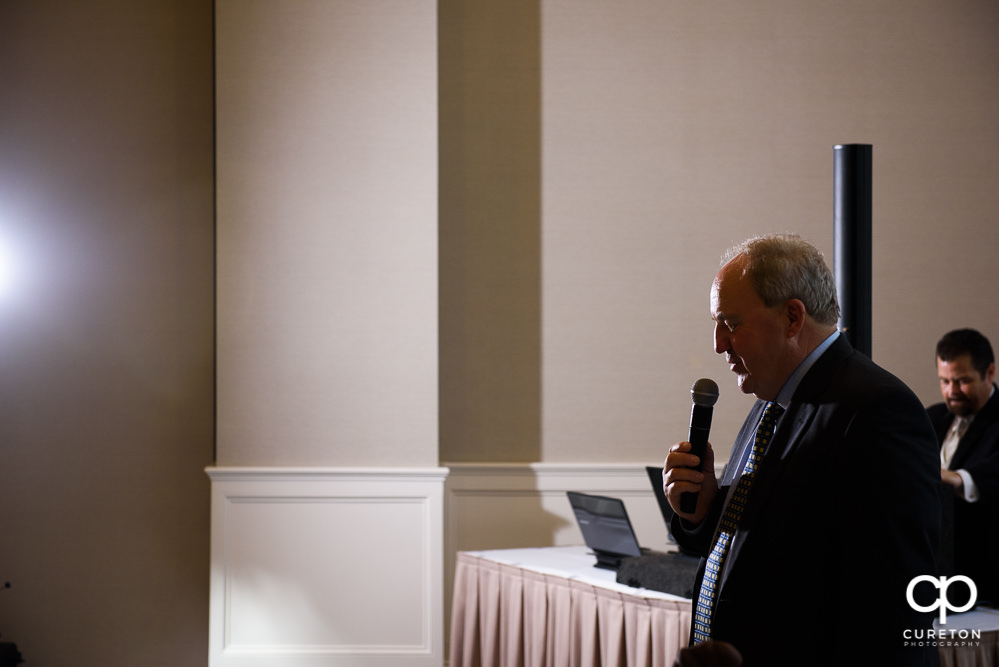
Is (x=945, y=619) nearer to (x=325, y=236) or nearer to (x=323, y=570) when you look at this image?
(x=323, y=570)

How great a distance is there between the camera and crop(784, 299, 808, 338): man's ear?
1.72 m

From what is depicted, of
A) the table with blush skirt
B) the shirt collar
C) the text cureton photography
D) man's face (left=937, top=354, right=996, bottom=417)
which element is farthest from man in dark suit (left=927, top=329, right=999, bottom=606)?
the shirt collar

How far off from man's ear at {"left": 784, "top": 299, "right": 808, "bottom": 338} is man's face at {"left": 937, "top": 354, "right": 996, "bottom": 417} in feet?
6.91

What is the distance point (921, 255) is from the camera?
5152 mm

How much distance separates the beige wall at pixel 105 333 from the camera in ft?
15.9

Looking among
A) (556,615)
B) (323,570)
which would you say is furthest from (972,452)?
(323,570)

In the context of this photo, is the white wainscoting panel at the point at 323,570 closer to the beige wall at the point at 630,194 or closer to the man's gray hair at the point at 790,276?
the beige wall at the point at 630,194

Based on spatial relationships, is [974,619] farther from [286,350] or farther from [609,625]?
[286,350]

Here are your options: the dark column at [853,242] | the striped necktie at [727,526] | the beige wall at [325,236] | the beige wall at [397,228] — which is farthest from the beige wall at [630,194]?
the striped necktie at [727,526]

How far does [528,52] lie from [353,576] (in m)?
2.87

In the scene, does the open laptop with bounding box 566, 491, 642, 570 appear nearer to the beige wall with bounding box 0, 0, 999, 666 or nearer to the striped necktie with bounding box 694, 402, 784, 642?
the beige wall with bounding box 0, 0, 999, 666

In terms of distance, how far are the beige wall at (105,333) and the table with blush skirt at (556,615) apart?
5.68ft

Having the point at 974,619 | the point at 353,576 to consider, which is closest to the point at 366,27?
the point at 353,576

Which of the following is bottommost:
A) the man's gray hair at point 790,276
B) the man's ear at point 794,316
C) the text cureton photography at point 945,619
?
the text cureton photography at point 945,619
